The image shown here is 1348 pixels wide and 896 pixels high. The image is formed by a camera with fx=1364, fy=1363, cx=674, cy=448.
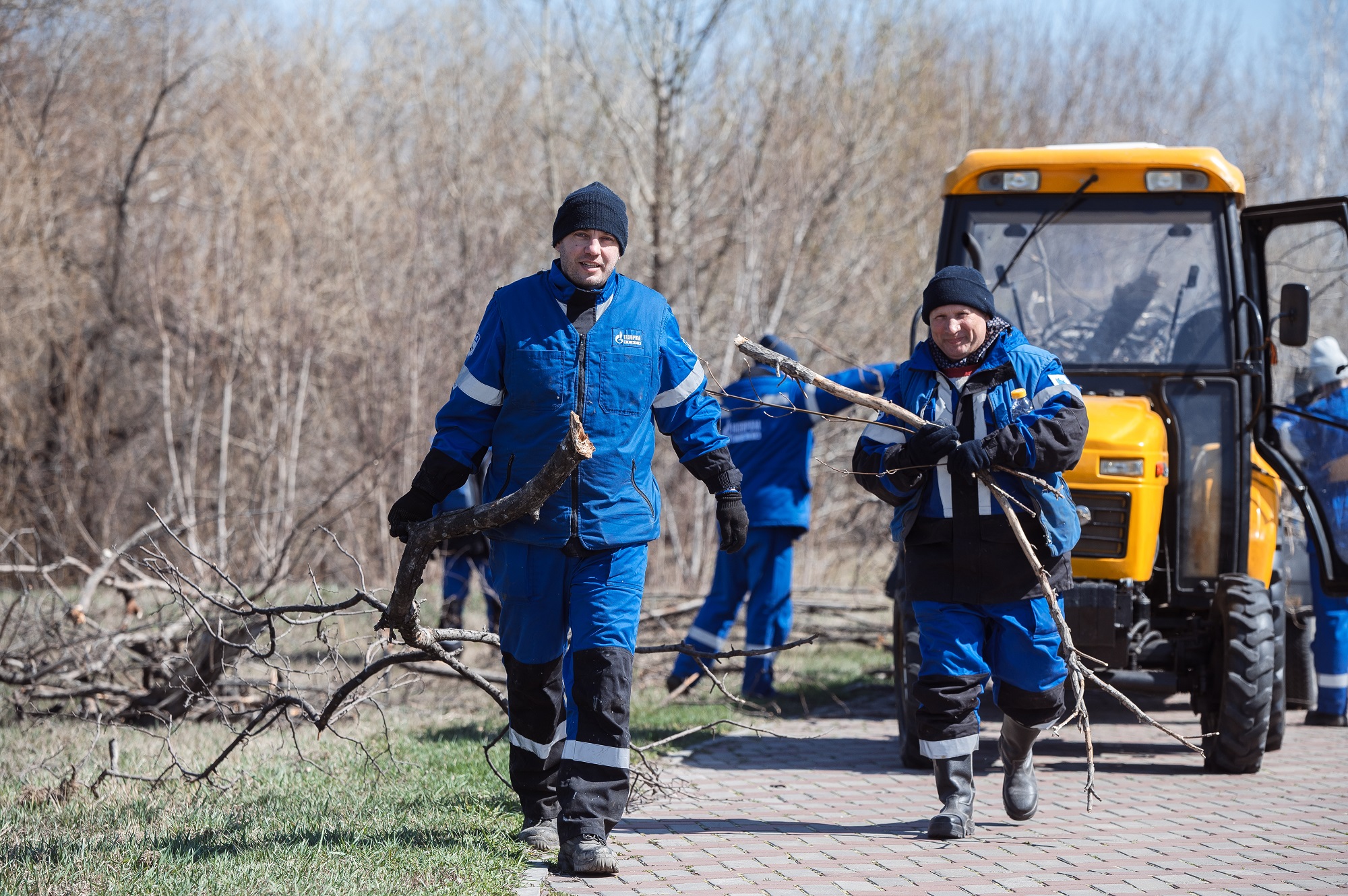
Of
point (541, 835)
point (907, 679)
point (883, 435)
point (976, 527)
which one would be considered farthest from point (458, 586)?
point (976, 527)

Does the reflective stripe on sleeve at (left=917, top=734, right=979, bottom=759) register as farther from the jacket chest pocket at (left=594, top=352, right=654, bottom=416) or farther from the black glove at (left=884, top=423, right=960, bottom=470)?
the jacket chest pocket at (left=594, top=352, right=654, bottom=416)

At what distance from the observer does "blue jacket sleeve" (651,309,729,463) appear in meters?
4.61

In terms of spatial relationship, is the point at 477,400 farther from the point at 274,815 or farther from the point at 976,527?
the point at 976,527

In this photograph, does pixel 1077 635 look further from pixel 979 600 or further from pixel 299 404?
pixel 299 404

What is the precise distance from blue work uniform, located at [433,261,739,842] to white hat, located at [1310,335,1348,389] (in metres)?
4.08

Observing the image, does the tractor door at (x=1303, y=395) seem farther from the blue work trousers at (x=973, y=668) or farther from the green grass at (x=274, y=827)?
the green grass at (x=274, y=827)

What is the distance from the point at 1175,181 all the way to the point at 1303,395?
1345 mm

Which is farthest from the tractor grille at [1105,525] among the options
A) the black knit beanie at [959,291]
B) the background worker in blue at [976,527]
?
the black knit beanie at [959,291]

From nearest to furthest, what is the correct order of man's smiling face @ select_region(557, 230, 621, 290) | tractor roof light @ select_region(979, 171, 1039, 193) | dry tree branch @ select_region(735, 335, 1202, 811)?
man's smiling face @ select_region(557, 230, 621, 290) < dry tree branch @ select_region(735, 335, 1202, 811) < tractor roof light @ select_region(979, 171, 1039, 193)

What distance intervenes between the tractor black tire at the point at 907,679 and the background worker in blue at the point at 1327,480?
6.77ft

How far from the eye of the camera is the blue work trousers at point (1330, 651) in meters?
7.59

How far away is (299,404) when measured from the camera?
1246cm

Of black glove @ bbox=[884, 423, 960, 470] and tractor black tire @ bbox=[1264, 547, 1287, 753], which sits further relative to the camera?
tractor black tire @ bbox=[1264, 547, 1287, 753]

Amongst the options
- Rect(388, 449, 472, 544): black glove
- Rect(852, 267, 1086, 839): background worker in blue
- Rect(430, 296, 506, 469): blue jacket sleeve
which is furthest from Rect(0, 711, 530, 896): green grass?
Rect(852, 267, 1086, 839): background worker in blue
